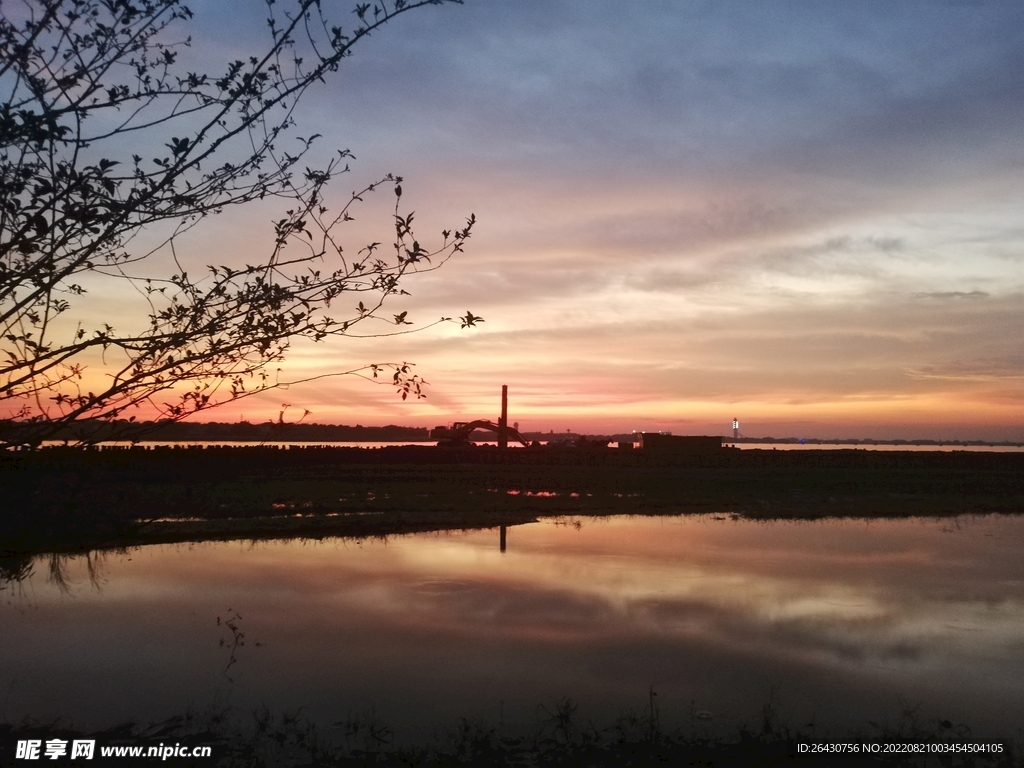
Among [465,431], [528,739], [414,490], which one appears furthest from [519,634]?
[465,431]

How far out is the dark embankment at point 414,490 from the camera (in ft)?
75.8

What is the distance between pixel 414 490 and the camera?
37438 mm

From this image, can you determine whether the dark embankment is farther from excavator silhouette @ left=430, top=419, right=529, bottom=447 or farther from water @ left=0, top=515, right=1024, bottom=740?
excavator silhouette @ left=430, top=419, right=529, bottom=447

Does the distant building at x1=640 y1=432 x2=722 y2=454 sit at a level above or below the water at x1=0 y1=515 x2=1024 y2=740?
above

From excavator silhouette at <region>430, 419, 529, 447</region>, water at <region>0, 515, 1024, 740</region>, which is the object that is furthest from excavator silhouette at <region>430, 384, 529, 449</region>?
water at <region>0, 515, 1024, 740</region>

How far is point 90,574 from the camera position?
17.6m

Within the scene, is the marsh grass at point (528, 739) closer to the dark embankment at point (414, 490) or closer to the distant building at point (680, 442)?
the dark embankment at point (414, 490)

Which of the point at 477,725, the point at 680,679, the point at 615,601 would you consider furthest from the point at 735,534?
the point at 477,725

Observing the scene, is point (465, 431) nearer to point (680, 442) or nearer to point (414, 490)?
point (680, 442)

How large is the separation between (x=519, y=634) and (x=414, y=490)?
994 inches

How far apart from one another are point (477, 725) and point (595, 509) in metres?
23.5

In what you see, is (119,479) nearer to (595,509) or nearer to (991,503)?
(595,509)

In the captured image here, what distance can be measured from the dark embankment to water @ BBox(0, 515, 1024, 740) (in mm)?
1874

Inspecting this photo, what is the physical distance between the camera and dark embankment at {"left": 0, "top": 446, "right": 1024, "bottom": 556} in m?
23.1
